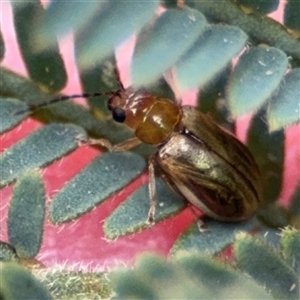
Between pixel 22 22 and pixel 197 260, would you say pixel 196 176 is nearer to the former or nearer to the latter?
pixel 22 22

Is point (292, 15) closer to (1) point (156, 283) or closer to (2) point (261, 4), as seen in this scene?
(2) point (261, 4)

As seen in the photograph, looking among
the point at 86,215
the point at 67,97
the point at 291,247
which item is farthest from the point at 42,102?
the point at 291,247

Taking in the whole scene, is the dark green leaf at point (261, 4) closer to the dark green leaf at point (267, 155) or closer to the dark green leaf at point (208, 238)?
the dark green leaf at point (267, 155)

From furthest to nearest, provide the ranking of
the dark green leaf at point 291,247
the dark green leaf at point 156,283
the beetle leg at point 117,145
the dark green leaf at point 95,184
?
the beetle leg at point 117,145, the dark green leaf at point 95,184, the dark green leaf at point 291,247, the dark green leaf at point 156,283

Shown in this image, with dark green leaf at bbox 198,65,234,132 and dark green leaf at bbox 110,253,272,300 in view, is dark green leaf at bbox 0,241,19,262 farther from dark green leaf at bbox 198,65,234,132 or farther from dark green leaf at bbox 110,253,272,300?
dark green leaf at bbox 198,65,234,132

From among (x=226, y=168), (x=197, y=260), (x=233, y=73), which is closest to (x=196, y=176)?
(x=226, y=168)

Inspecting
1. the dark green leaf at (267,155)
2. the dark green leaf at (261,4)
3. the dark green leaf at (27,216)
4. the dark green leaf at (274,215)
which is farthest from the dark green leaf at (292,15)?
the dark green leaf at (27,216)

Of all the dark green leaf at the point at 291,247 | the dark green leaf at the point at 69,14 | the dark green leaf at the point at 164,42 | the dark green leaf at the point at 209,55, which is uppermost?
the dark green leaf at the point at 69,14
